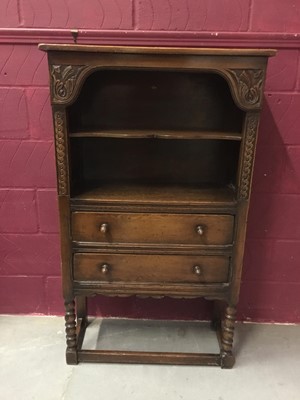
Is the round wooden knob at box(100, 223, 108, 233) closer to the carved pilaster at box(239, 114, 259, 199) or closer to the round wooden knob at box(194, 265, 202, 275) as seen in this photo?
the round wooden knob at box(194, 265, 202, 275)

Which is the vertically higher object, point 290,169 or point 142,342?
point 290,169

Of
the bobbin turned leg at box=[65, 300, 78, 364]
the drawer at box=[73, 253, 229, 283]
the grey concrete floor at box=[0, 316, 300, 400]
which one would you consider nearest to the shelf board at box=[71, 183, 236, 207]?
the drawer at box=[73, 253, 229, 283]

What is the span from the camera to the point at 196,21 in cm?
178

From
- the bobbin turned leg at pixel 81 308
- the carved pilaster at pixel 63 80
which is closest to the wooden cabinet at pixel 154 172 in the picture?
the carved pilaster at pixel 63 80

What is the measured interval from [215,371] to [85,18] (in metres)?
1.76

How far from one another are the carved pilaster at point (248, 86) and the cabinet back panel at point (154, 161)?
14.9 inches

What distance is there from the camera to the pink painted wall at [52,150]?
5.81 ft

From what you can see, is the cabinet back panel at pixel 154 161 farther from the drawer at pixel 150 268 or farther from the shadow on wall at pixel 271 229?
the drawer at pixel 150 268

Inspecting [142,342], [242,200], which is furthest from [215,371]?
[242,200]

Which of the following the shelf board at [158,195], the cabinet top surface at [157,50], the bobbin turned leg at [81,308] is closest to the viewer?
the cabinet top surface at [157,50]

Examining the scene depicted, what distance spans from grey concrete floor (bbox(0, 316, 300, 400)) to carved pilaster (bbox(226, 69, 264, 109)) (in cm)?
125

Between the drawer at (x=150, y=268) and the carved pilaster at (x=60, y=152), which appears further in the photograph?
the drawer at (x=150, y=268)

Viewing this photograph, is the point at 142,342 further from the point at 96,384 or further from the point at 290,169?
the point at 290,169

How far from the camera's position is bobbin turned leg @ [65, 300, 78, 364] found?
1.77 m
